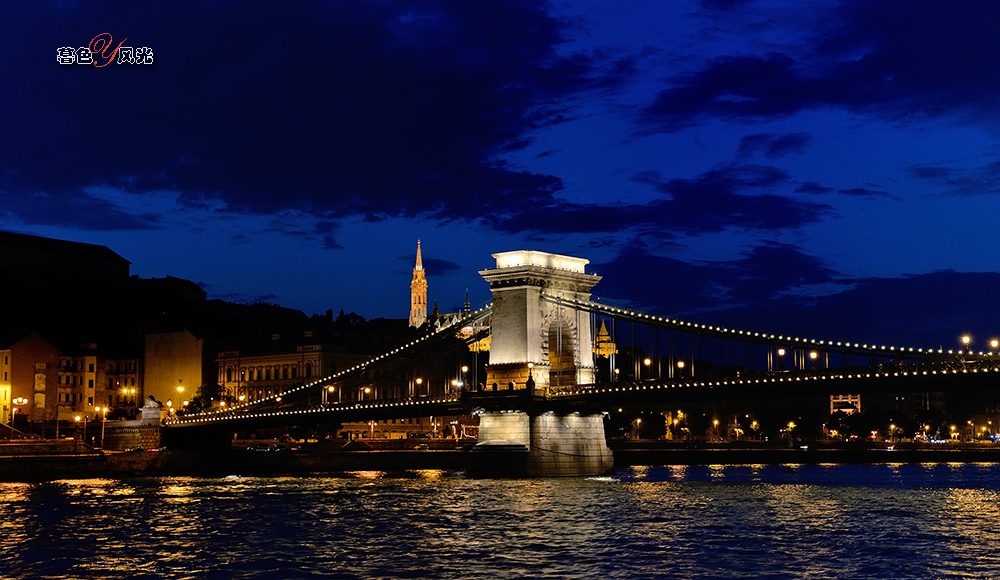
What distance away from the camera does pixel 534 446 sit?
205 ft

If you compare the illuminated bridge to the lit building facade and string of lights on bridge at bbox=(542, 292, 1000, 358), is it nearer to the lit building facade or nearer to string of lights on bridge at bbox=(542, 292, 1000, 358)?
string of lights on bridge at bbox=(542, 292, 1000, 358)

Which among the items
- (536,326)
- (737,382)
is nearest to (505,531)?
(737,382)

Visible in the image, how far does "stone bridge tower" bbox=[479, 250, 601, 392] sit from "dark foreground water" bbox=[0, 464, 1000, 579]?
6.99 m

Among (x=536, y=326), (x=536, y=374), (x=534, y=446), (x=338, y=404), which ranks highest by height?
(x=536, y=326)

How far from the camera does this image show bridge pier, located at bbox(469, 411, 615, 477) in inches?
2430

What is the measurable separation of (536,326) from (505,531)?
27.4 meters

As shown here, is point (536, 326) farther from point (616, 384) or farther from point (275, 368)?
point (275, 368)

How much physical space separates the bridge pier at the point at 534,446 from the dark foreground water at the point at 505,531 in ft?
5.94

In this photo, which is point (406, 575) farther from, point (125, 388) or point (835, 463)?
point (125, 388)

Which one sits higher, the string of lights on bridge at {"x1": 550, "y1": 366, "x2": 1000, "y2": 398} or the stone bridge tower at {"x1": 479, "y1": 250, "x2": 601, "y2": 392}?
the stone bridge tower at {"x1": 479, "y1": 250, "x2": 601, "y2": 392}

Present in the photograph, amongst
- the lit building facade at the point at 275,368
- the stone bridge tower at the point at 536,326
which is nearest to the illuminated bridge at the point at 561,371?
the stone bridge tower at the point at 536,326

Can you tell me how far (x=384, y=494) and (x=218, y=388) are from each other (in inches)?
2247

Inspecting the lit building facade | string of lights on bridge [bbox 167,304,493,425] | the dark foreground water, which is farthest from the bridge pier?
the lit building facade

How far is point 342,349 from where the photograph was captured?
10838cm
